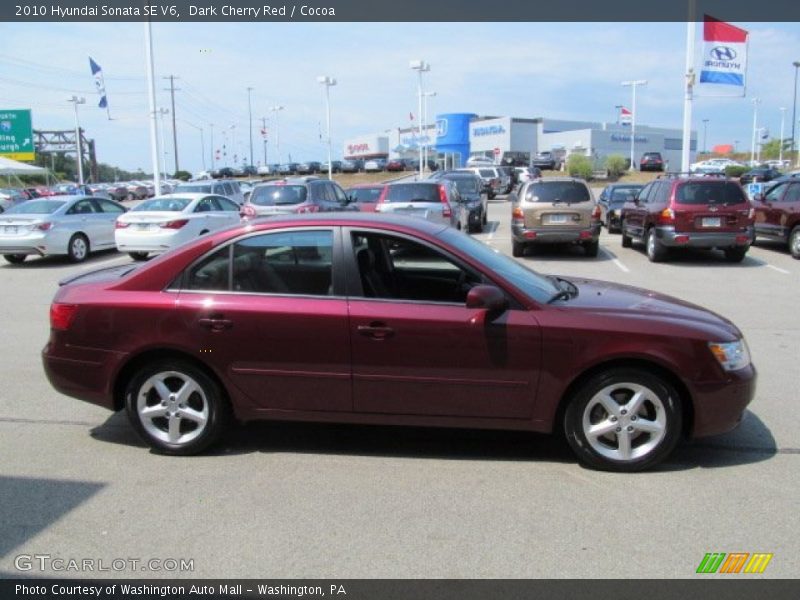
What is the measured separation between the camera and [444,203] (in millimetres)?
16531

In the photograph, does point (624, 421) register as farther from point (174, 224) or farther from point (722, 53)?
point (722, 53)

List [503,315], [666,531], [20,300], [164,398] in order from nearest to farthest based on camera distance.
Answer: [666,531] < [503,315] < [164,398] < [20,300]

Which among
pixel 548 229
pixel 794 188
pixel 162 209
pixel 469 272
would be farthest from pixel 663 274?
pixel 162 209

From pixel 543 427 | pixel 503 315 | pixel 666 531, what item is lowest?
pixel 666 531

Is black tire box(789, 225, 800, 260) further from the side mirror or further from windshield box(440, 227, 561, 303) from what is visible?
the side mirror

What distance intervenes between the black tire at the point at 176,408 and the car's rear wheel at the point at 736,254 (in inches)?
Answer: 502

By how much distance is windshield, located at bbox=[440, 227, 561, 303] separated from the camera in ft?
15.5

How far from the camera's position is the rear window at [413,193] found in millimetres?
16828

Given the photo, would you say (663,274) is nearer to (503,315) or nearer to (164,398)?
(503,315)

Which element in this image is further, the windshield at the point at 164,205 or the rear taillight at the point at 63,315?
the windshield at the point at 164,205

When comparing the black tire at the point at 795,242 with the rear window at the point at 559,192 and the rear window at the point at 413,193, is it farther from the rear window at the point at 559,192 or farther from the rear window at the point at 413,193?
the rear window at the point at 413,193

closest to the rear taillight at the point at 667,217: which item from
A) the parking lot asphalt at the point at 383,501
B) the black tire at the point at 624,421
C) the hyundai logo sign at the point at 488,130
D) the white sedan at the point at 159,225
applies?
the parking lot asphalt at the point at 383,501

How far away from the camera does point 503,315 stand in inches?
177

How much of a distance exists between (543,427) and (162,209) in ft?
45.2
